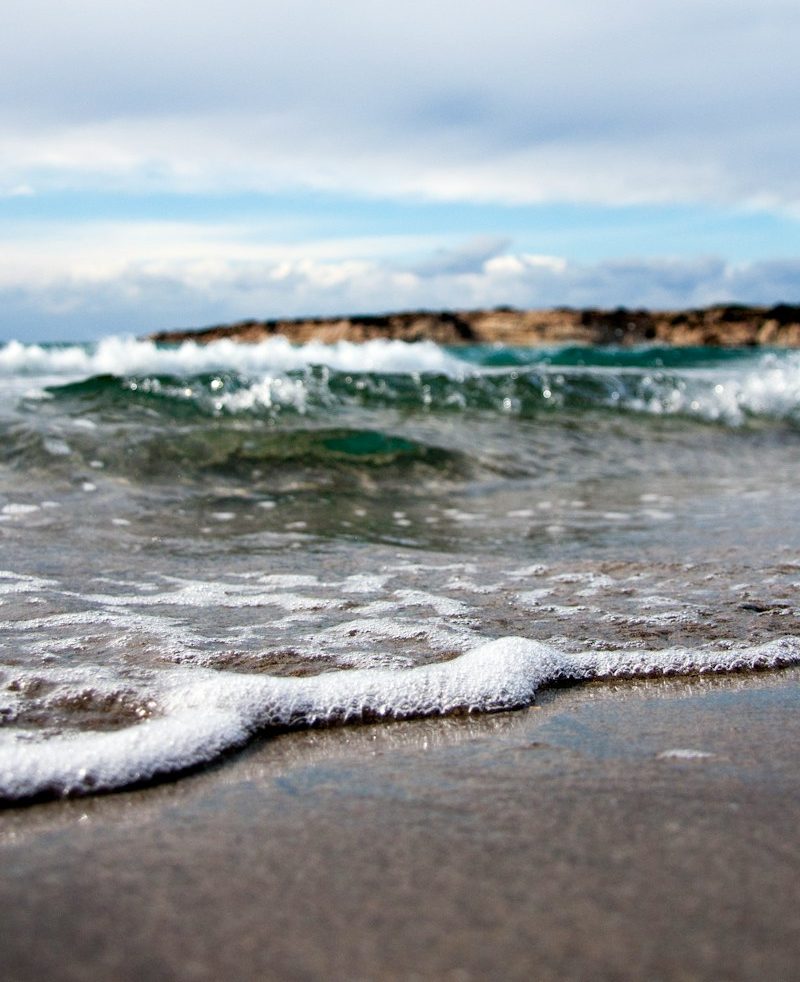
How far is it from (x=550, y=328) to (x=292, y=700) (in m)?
36.3

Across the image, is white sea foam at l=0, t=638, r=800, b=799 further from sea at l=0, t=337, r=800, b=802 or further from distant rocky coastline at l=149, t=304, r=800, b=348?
distant rocky coastline at l=149, t=304, r=800, b=348

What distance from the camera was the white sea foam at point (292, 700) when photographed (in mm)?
1705

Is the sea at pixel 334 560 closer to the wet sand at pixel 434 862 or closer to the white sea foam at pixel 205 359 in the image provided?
the wet sand at pixel 434 862

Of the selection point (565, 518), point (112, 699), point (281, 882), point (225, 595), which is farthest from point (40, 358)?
point (281, 882)

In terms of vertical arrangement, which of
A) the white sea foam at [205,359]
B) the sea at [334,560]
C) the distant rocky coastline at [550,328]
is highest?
the distant rocky coastline at [550,328]

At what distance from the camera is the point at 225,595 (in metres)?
3.07

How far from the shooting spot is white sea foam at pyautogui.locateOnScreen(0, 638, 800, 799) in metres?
1.71

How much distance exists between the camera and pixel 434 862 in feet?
4.46

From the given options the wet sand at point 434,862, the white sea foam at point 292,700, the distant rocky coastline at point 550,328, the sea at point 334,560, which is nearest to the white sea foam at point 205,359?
the sea at point 334,560

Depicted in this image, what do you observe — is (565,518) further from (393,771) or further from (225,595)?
(393,771)

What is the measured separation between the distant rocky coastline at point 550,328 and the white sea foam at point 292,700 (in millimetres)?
31697

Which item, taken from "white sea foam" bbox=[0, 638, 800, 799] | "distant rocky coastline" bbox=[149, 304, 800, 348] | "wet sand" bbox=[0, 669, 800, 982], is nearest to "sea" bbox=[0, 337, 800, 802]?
"white sea foam" bbox=[0, 638, 800, 799]

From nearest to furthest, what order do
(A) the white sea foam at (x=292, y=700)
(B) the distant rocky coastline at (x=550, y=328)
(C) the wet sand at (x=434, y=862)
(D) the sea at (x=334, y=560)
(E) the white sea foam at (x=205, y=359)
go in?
1. (C) the wet sand at (x=434, y=862)
2. (A) the white sea foam at (x=292, y=700)
3. (D) the sea at (x=334, y=560)
4. (E) the white sea foam at (x=205, y=359)
5. (B) the distant rocky coastline at (x=550, y=328)

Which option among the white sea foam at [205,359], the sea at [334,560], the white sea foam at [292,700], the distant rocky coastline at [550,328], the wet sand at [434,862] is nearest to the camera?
the wet sand at [434,862]
